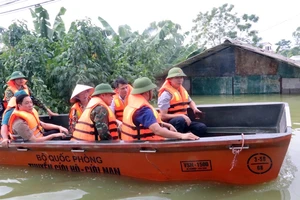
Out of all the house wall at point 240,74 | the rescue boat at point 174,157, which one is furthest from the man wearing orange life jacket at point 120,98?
the house wall at point 240,74

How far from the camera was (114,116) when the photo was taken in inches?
164

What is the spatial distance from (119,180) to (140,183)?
10.8 inches

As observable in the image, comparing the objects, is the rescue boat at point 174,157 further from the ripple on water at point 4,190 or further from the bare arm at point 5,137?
the ripple on water at point 4,190

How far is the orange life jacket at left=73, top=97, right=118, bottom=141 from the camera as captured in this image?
3.98 m

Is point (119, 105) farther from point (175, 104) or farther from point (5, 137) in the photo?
point (5, 137)

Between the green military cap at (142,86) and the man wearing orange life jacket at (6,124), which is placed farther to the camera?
the man wearing orange life jacket at (6,124)

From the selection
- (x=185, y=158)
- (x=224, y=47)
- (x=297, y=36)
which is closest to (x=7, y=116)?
(x=185, y=158)

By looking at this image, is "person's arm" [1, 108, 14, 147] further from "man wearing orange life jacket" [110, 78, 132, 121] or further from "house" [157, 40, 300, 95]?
"house" [157, 40, 300, 95]

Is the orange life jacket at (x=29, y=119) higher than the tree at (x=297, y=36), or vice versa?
the tree at (x=297, y=36)

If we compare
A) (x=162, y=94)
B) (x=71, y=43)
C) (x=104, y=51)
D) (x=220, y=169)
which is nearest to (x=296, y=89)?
(x=104, y=51)

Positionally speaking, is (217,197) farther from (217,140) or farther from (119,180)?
(119,180)

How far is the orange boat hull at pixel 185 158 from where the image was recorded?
10.9ft

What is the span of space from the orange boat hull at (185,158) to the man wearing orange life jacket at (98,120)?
19 centimetres

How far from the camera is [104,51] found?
8859 mm
